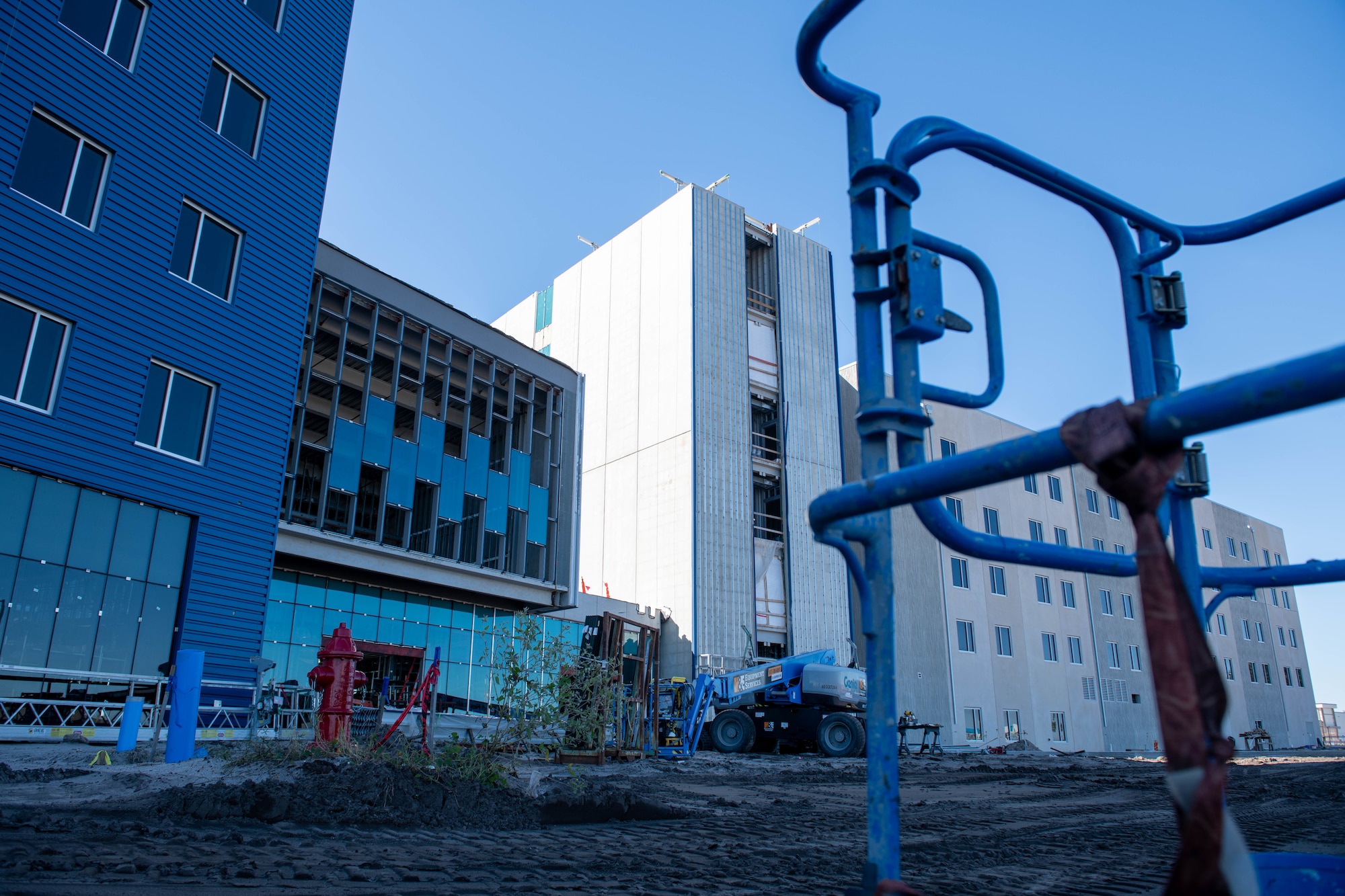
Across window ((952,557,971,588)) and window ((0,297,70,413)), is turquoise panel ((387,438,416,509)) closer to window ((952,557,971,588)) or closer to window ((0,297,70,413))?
window ((0,297,70,413))

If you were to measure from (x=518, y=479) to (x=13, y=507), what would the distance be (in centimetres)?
→ 1751

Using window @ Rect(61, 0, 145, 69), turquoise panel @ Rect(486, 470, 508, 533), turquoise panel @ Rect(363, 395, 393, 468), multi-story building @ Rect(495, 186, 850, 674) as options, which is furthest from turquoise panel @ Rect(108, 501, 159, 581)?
multi-story building @ Rect(495, 186, 850, 674)

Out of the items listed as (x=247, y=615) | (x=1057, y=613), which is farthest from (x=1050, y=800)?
(x=1057, y=613)

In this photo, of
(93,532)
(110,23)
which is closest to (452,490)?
(93,532)

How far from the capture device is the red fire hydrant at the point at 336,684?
31.6 ft

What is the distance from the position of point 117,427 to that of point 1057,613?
4427 cm

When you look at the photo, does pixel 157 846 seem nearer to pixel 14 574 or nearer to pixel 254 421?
pixel 14 574

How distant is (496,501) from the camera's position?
29.1 metres

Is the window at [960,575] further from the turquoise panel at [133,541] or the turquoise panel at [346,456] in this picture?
the turquoise panel at [133,541]

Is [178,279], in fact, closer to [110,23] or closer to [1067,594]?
[110,23]

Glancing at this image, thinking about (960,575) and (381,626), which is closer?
(381,626)

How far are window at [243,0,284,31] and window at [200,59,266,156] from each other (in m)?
1.81

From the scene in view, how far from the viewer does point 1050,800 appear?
1127cm

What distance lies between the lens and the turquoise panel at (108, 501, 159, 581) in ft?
48.1
